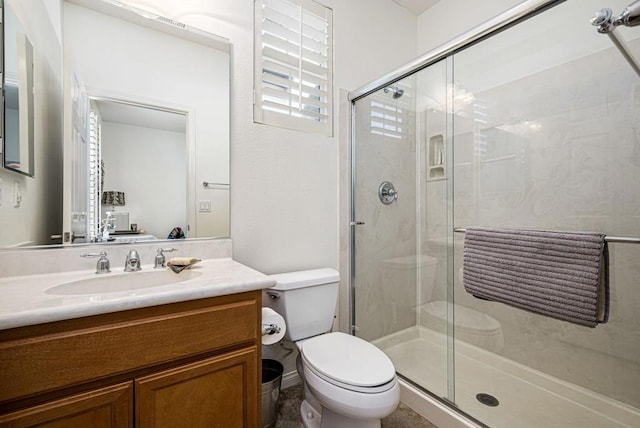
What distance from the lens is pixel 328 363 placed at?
1219 millimetres

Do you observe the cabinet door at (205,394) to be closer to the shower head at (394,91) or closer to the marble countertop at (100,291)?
the marble countertop at (100,291)

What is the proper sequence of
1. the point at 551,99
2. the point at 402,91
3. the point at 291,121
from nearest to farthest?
1. the point at 551,99
2. the point at 291,121
3. the point at 402,91

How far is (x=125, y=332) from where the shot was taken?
809 millimetres

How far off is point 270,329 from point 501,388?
4.55 ft

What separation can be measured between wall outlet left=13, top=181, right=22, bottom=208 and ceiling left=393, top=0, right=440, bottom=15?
2551 millimetres

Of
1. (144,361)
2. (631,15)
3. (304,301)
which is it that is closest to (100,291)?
(144,361)

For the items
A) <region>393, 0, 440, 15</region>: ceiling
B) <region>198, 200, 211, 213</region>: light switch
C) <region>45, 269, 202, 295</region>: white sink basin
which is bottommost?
<region>45, 269, 202, 295</region>: white sink basin

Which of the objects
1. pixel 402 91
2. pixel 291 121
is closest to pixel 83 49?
pixel 291 121

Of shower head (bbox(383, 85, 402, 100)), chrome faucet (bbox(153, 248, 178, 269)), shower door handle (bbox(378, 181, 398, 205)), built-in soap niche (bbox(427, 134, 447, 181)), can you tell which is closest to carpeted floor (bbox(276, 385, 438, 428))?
chrome faucet (bbox(153, 248, 178, 269))

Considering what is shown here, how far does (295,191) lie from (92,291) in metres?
1.06

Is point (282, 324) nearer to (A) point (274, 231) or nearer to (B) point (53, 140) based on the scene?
(A) point (274, 231)

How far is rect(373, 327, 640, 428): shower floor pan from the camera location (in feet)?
4.54

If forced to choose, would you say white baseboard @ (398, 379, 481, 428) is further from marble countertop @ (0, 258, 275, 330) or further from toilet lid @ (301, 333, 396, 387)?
marble countertop @ (0, 258, 275, 330)

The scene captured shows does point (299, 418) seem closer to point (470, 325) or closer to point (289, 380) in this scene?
point (289, 380)
